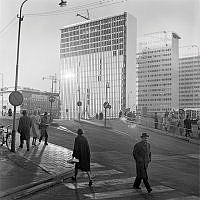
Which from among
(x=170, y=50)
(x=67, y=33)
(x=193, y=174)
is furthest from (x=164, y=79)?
(x=193, y=174)

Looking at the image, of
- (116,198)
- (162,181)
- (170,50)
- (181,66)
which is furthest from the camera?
(181,66)

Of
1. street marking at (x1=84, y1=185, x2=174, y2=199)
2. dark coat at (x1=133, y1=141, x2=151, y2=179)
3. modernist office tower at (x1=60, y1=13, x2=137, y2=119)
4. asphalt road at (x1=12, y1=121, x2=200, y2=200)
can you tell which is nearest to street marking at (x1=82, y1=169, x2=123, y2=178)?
asphalt road at (x1=12, y1=121, x2=200, y2=200)

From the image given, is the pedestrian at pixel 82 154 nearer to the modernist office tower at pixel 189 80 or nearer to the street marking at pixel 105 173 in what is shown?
the street marking at pixel 105 173

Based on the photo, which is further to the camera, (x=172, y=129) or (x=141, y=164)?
(x=172, y=129)

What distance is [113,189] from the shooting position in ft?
31.5

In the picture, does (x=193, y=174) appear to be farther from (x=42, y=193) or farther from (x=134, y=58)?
(x=134, y=58)

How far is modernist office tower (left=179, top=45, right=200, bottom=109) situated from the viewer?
157ft

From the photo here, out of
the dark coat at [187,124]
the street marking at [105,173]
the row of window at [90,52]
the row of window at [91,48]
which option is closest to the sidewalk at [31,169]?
the street marking at [105,173]

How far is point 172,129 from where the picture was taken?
30266mm

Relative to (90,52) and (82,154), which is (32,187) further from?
(90,52)

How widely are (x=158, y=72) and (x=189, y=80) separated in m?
4.81

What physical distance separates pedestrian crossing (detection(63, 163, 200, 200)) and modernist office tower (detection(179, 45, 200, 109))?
36.7 m

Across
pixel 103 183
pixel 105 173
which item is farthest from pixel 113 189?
pixel 105 173

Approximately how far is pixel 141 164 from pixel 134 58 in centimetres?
4138
